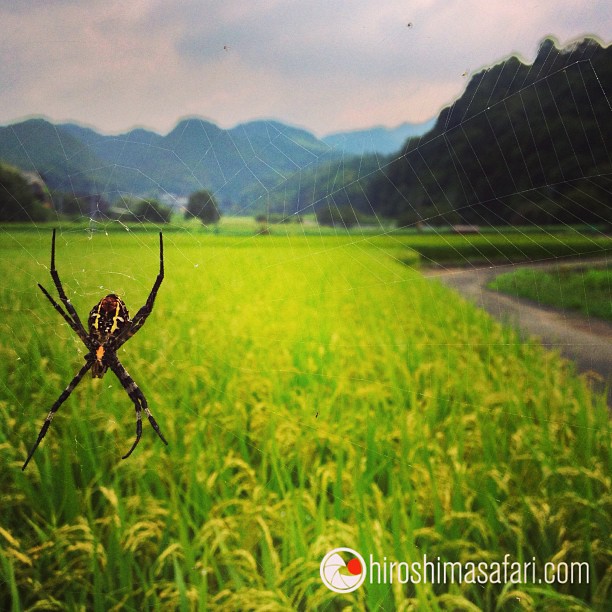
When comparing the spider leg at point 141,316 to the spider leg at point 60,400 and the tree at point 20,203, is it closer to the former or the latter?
the spider leg at point 60,400

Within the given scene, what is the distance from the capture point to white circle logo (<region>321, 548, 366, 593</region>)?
1.99 metres

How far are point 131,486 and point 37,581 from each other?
20.7 inches

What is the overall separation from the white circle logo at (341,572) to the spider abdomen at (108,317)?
1.05 m

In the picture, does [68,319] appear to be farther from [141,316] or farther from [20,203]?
[20,203]

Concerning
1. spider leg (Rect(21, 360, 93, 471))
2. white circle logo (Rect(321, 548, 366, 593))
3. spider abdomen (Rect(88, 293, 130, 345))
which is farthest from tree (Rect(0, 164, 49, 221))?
white circle logo (Rect(321, 548, 366, 593))

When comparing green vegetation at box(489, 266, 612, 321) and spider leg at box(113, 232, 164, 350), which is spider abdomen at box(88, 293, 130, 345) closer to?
spider leg at box(113, 232, 164, 350)

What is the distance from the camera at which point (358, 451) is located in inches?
101

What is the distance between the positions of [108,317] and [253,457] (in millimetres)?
1099

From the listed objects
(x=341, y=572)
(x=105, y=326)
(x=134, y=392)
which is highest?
(x=105, y=326)

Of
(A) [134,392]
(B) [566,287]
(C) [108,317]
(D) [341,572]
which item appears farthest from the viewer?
(B) [566,287]

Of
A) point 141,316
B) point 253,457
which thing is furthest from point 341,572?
point 141,316

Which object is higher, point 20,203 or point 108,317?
point 20,203

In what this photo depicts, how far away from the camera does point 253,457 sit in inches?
106

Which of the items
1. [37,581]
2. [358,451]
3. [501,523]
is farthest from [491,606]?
[37,581]
